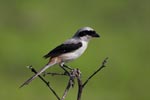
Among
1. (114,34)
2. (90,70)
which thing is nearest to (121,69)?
(90,70)

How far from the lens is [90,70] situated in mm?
13094

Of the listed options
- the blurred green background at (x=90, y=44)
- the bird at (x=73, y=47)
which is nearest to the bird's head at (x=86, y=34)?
the bird at (x=73, y=47)

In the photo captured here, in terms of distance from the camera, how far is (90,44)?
14633mm

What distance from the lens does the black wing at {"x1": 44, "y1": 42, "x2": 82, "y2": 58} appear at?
5343 millimetres

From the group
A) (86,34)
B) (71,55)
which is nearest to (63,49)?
(71,55)

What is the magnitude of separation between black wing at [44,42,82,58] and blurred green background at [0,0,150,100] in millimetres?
5319

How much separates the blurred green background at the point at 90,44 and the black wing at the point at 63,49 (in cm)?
532

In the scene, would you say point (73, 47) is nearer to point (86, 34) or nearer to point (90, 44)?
point (86, 34)

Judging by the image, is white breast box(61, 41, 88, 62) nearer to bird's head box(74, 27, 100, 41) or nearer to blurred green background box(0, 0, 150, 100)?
bird's head box(74, 27, 100, 41)

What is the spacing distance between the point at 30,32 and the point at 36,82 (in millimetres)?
3452

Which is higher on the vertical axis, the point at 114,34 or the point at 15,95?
the point at 15,95

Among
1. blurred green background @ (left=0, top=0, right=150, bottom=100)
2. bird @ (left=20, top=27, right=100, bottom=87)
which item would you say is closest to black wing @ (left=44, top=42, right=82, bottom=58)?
bird @ (left=20, top=27, right=100, bottom=87)

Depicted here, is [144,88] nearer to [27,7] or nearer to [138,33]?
[138,33]

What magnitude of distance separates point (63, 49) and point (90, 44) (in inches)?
360
